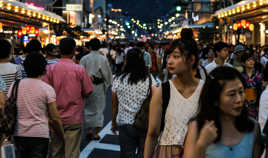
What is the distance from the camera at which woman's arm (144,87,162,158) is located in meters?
3.09

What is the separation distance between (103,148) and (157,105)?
14.0 feet

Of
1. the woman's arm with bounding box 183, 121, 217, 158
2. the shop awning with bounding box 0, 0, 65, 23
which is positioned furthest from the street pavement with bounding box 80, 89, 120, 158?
the shop awning with bounding box 0, 0, 65, 23

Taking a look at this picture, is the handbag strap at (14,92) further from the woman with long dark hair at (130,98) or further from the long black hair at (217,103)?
the long black hair at (217,103)

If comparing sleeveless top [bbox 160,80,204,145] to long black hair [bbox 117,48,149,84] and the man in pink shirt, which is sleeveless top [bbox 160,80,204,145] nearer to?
long black hair [bbox 117,48,149,84]

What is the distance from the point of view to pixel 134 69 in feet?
16.0

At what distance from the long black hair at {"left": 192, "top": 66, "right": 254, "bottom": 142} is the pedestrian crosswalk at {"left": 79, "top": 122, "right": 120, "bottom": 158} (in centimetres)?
443

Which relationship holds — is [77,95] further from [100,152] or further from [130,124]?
[100,152]

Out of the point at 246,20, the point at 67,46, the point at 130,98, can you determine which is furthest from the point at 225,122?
the point at 246,20

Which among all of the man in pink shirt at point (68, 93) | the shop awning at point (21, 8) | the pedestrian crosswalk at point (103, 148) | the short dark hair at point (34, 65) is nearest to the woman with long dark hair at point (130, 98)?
the man in pink shirt at point (68, 93)

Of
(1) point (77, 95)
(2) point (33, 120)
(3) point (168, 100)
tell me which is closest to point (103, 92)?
(1) point (77, 95)

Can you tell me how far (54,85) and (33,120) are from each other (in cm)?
98

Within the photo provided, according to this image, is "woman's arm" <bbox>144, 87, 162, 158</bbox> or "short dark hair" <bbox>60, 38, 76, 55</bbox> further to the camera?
"short dark hair" <bbox>60, 38, 76, 55</bbox>

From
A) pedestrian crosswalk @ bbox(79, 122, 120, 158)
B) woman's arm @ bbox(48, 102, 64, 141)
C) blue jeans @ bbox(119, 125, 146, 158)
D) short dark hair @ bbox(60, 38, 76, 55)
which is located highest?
short dark hair @ bbox(60, 38, 76, 55)

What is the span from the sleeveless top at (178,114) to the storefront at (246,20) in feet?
54.4
